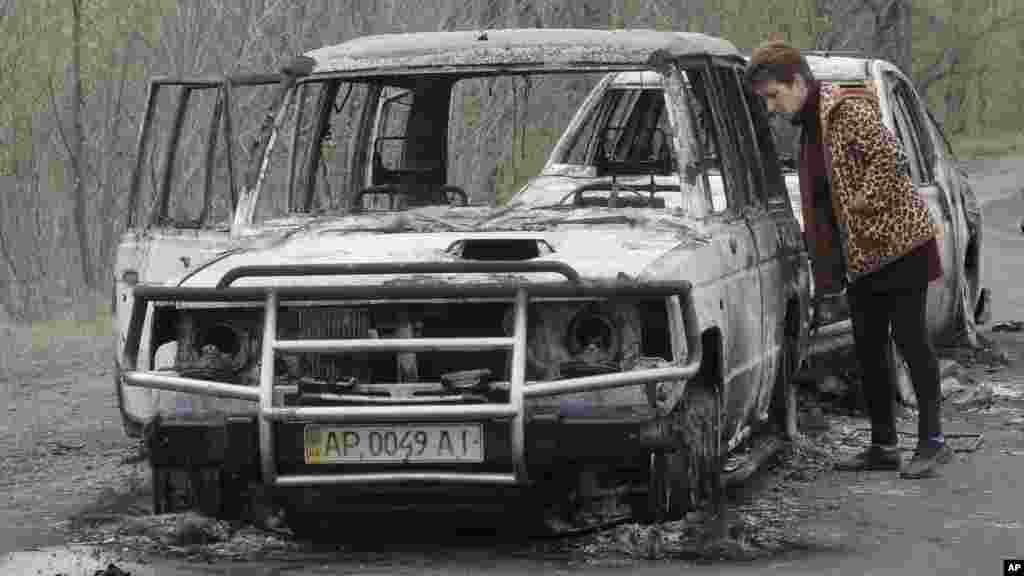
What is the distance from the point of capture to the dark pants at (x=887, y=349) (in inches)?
350

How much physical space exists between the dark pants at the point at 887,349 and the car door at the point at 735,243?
62cm

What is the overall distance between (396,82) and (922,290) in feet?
7.66

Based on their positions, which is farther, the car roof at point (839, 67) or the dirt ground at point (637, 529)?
the car roof at point (839, 67)

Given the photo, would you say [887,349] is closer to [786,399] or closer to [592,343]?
[786,399]

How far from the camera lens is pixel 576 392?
6555mm

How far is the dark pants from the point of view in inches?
350

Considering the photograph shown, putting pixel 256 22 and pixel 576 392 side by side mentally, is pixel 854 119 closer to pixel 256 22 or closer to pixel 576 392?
pixel 576 392

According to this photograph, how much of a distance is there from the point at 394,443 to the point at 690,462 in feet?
3.29

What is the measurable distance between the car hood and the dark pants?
151cm

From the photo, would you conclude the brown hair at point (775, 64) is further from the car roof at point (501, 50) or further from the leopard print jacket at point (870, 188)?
the car roof at point (501, 50)

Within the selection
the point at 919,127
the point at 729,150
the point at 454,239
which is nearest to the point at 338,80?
the point at 454,239

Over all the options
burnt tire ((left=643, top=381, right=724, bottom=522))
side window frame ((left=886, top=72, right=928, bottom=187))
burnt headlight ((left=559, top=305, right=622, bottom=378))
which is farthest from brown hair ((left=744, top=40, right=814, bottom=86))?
side window frame ((left=886, top=72, right=928, bottom=187))

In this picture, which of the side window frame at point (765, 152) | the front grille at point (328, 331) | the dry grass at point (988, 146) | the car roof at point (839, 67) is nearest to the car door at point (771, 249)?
the side window frame at point (765, 152)

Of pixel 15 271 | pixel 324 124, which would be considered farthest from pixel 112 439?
pixel 15 271
